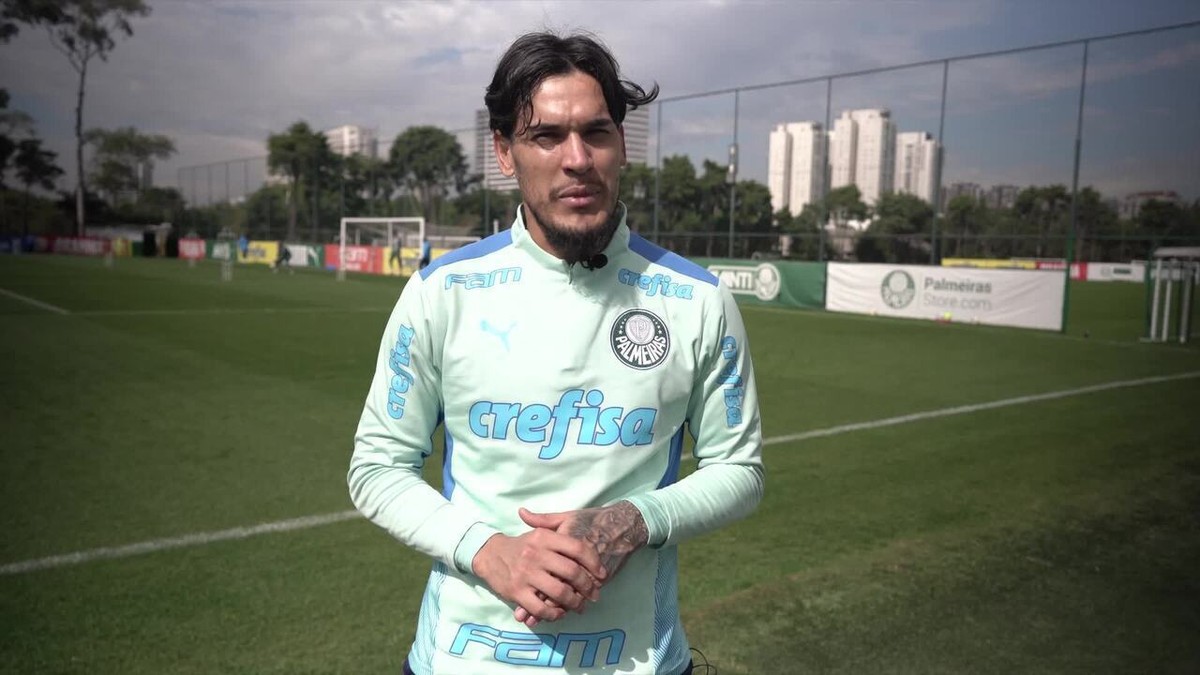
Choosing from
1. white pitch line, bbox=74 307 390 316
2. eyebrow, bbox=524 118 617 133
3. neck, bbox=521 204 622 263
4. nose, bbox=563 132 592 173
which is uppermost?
eyebrow, bbox=524 118 617 133

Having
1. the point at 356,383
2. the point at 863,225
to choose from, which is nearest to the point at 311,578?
the point at 356,383

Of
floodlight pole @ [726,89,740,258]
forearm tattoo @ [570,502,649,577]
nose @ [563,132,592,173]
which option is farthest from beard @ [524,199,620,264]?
floodlight pole @ [726,89,740,258]

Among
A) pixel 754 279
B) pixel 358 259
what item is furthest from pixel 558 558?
pixel 358 259

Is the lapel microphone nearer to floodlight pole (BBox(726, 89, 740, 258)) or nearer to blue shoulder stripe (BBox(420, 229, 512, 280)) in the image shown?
blue shoulder stripe (BBox(420, 229, 512, 280))

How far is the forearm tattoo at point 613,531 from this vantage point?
4.64 feet

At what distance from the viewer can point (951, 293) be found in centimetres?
1989

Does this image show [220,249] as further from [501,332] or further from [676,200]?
[501,332]

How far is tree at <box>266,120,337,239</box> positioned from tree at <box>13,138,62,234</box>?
2197cm

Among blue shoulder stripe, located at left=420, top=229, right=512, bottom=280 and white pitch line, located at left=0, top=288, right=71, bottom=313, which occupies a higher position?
blue shoulder stripe, located at left=420, top=229, right=512, bottom=280

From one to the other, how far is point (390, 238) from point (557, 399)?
4253cm

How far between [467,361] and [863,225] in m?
31.9

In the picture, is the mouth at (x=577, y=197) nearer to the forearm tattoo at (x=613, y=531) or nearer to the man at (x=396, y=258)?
the forearm tattoo at (x=613, y=531)

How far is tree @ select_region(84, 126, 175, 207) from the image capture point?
71.1 meters

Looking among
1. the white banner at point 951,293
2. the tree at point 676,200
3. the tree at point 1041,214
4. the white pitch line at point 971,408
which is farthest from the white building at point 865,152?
the white pitch line at point 971,408
